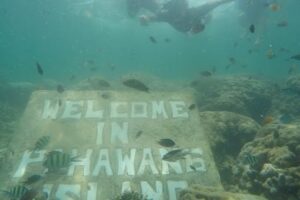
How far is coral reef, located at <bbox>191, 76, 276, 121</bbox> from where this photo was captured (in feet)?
47.2

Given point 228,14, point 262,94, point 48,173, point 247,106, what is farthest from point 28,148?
point 228,14

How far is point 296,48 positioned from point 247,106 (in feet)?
511

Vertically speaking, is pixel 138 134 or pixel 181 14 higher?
pixel 181 14

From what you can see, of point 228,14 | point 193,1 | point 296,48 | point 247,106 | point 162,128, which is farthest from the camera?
point 296,48

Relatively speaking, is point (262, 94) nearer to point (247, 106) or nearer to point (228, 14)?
point (247, 106)

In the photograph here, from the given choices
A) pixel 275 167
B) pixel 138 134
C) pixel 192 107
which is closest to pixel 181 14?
pixel 192 107

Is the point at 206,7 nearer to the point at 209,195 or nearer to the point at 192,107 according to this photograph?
the point at 192,107

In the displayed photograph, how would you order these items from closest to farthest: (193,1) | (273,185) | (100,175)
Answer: (273,185), (100,175), (193,1)

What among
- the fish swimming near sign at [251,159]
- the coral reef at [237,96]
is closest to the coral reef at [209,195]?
the fish swimming near sign at [251,159]

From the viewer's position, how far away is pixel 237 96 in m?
15.1

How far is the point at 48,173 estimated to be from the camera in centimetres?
880

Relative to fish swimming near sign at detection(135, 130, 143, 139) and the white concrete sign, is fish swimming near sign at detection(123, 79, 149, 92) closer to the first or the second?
the white concrete sign

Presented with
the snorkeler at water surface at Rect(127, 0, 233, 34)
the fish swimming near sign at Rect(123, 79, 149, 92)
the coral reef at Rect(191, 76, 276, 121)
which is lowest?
the fish swimming near sign at Rect(123, 79, 149, 92)

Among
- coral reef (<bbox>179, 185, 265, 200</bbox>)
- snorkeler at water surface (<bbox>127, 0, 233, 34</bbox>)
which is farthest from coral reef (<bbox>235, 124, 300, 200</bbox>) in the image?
snorkeler at water surface (<bbox>127, 0, 233, 34</bbox>)
